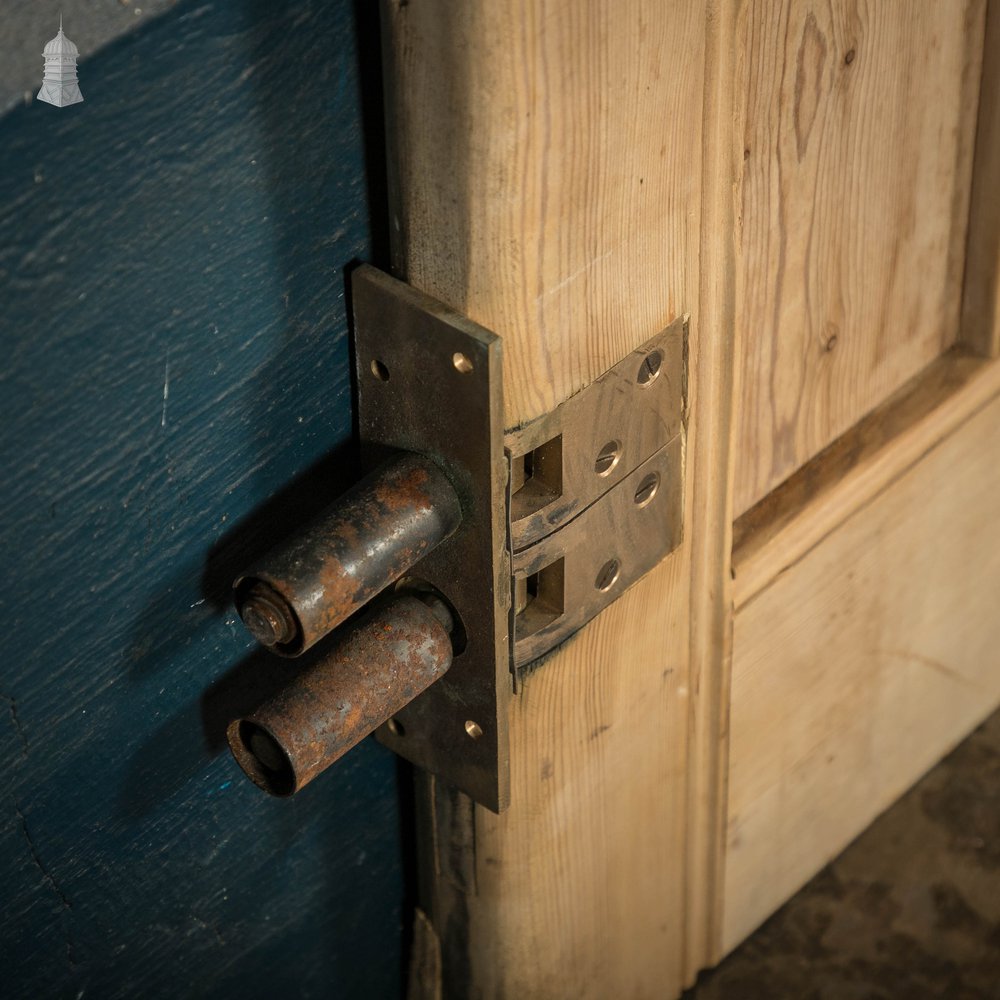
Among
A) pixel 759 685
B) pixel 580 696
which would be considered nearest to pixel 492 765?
pixel 580 696

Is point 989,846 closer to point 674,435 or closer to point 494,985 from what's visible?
point 494,985

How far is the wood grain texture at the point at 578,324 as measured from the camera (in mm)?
638

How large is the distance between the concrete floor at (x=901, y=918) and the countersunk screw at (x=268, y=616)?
63 cm

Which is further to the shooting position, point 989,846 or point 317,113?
point 989,846

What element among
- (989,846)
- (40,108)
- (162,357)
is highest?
(40,108)

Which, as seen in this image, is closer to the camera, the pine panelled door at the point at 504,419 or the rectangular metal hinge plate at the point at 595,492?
the pine panelled door at the point at 504,419

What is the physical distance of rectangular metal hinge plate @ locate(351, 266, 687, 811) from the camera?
693mm

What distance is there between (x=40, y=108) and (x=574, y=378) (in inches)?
10.3

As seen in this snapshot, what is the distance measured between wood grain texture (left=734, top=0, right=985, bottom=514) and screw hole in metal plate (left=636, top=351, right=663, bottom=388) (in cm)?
7

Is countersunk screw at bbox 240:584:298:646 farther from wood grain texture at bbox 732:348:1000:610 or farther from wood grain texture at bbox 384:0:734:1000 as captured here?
wood grain texture at bbox 732:348:1000:610

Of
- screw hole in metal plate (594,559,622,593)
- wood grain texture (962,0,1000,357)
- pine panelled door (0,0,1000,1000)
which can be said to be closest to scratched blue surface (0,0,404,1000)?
pine panelled door (0,0,1000,1000)

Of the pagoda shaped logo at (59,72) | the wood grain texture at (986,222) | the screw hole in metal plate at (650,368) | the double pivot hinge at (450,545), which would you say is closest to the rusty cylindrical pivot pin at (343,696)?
the double pivot hinge at (450,545)

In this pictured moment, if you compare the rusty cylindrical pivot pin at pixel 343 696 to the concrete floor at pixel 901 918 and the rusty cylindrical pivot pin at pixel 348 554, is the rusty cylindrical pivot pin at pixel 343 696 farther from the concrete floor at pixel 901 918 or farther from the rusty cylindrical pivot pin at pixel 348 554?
the concrete floor at pixel 901 918

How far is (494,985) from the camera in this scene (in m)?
0.93
